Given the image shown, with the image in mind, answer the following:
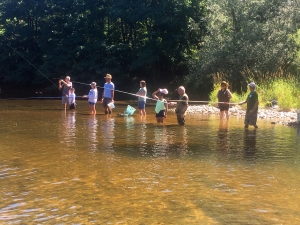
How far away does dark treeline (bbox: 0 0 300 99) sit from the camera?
2855 centimetres

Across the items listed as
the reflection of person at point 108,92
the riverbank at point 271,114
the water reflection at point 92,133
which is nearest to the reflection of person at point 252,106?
the riverbank at point 271,114

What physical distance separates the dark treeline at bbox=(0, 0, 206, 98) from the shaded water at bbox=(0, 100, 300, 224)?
26.3 metres

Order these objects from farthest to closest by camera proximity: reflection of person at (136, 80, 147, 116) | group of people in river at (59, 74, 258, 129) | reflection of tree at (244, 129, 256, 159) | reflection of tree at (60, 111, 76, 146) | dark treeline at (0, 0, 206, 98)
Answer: dark treeline at (0, 0, 206, 98), reflection of person at (136, 80, 147, 116), group of people in river at (59, 74, 258, 129), reflection of tree at (60, 111, 76, 146), reflection of tree at (244, 129, 256, 159)

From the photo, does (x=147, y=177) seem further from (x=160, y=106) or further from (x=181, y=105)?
(x=160, y=106)

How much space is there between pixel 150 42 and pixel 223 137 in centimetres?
2847

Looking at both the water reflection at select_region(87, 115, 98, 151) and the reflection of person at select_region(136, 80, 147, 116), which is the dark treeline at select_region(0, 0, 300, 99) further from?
the water reflection at select_region(87, 115, 98, 151)

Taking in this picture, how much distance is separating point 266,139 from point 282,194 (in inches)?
235

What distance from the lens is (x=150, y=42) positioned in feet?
134

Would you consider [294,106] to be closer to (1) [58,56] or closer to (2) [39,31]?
(1) [58,56]

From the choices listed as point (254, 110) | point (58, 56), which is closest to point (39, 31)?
point (58, 56)

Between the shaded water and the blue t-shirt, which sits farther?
the blue t-shirt

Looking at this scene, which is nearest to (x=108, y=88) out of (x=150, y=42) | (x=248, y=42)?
(x=248, y=42)

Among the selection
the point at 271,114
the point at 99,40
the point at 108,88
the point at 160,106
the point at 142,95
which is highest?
the point at 99,40

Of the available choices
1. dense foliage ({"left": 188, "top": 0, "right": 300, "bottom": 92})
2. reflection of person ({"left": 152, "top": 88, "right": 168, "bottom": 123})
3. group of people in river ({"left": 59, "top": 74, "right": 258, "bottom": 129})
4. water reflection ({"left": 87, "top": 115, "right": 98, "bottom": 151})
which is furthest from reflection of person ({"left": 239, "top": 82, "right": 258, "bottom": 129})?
dense foliage ({"left": 188, "top": 0, "right": 300, "bottom": 92})
